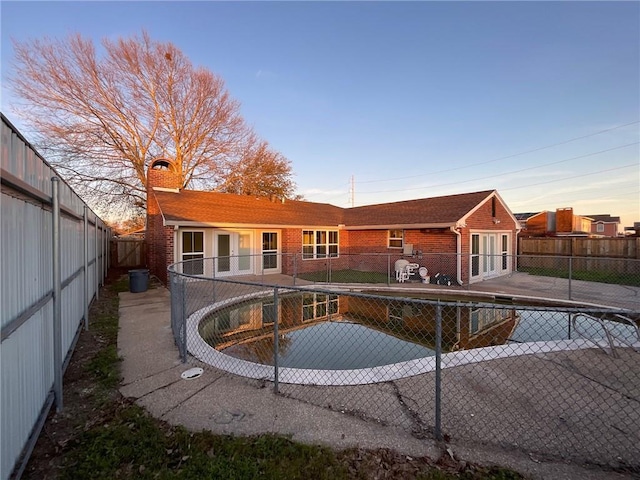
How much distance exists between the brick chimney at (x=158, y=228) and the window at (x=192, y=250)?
2.33 ft

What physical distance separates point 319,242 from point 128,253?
12.1m

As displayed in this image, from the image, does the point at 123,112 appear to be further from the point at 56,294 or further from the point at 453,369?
the point at 453,369

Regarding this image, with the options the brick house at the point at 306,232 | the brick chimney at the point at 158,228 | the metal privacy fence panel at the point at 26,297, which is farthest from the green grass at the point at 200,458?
the brick chimney at the point at 158,228

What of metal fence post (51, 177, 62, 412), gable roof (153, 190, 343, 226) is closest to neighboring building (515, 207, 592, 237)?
gable roof (153, 190, 343, 226)

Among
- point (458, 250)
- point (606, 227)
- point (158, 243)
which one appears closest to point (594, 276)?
point (458, 250)

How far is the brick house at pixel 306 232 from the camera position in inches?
503

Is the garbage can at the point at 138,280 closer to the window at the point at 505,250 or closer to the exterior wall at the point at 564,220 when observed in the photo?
the window at the point at 505,250

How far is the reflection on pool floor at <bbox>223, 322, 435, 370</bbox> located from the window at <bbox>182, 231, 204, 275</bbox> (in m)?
7.42

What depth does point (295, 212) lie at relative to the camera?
56.7 ft

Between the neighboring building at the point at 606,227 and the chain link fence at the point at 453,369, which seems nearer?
the chain link fence at the point at 453,369

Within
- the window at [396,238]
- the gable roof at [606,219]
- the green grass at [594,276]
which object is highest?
the gable roof at [606,219]

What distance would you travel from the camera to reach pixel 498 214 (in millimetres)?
15273

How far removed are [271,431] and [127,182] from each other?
2332 centimetres

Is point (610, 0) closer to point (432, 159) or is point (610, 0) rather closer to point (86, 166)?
point (432, 159)
